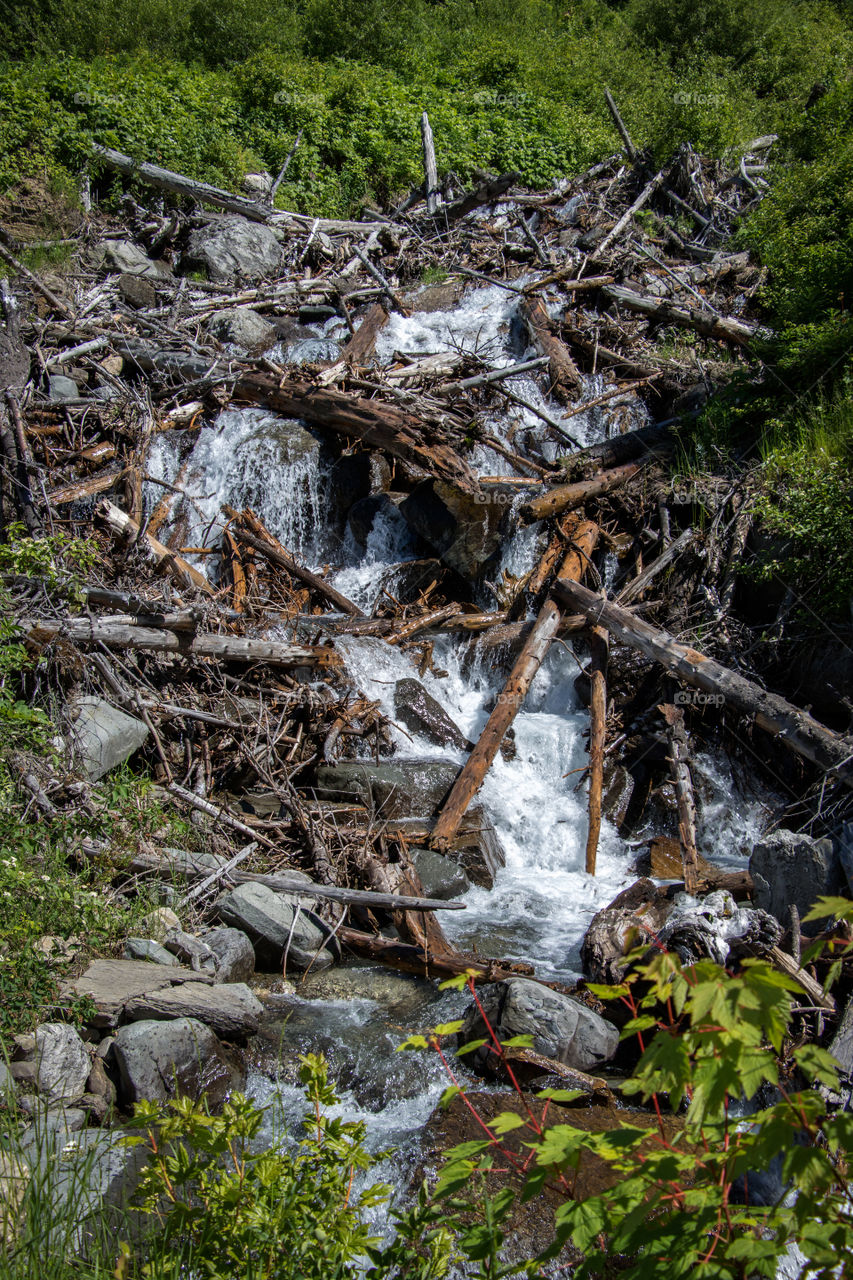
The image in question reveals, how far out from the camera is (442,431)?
916 cm

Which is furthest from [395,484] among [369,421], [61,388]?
[61,388]

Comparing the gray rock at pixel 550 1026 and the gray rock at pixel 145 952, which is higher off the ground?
the gray rock at pixel 550 1026

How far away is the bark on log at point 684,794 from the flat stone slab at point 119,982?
352 centimetres

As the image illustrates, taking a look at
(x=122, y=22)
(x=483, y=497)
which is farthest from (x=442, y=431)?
(x=122, y=22)

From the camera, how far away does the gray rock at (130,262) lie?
41.9ft

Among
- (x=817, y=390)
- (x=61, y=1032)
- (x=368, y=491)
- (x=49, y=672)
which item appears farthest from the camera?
(x=368, y=491)

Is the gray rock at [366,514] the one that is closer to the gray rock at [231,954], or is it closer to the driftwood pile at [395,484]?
the driftwood pile at [395,484]

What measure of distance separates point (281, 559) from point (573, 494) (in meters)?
3.24

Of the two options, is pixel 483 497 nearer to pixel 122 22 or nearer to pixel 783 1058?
pixel 783 1058

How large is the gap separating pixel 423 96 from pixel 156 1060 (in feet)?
64.8

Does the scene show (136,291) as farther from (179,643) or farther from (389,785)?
(389,785)

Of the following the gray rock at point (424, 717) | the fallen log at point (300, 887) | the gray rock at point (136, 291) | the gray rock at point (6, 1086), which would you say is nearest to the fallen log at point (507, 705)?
the gray rock at point (424, 717)

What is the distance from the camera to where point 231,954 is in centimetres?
502

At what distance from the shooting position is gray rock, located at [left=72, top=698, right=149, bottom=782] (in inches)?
224
